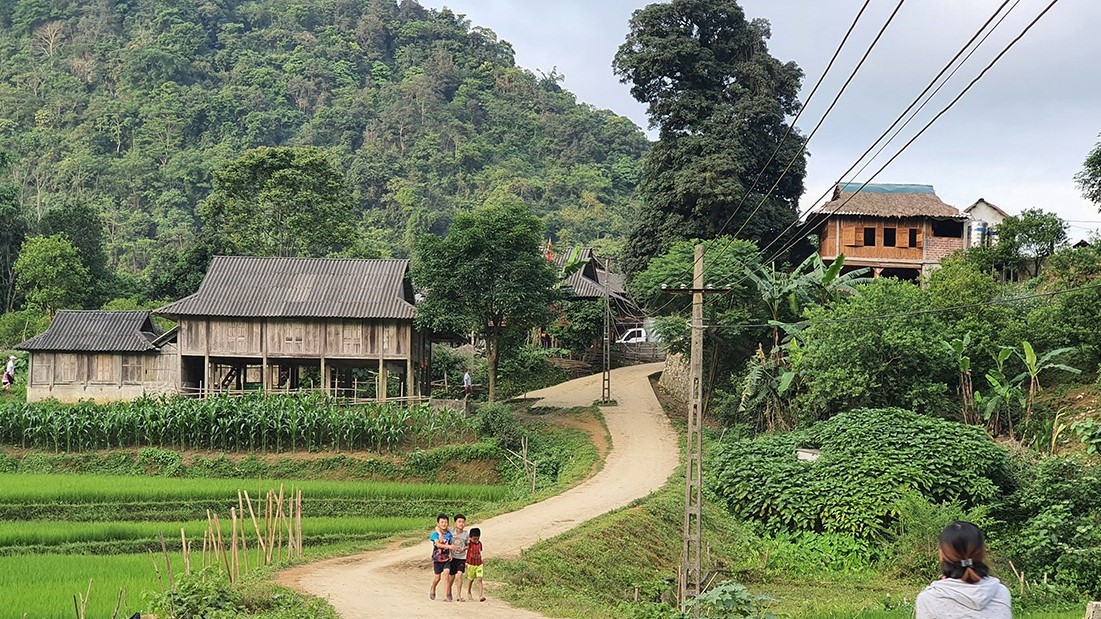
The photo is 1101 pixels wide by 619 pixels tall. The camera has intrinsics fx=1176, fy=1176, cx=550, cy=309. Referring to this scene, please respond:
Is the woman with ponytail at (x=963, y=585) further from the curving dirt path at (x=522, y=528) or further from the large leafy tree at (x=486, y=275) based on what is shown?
the large leafy tree at (x=486, y=275)

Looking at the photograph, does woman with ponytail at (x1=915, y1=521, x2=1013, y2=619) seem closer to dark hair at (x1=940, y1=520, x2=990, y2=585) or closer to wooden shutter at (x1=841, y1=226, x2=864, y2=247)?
dark hair at (x1=940, y1=520, x2=990, y2=585)

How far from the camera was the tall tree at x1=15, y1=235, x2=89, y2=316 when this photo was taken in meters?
46.4

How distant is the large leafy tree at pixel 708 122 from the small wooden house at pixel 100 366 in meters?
15.5

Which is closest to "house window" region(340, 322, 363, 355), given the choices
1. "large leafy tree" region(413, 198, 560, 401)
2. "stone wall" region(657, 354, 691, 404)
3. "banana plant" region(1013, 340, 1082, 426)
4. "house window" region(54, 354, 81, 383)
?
"large leafy tree" region(413, 198, 560, 401)

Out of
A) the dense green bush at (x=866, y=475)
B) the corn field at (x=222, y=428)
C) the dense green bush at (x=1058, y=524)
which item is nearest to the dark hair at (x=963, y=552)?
the dense green bush at (x=1058, y=524)

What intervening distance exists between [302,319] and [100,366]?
680 cm

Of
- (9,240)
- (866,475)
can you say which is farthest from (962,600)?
(9,240)

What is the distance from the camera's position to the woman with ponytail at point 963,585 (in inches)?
211

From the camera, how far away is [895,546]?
66.4 feet

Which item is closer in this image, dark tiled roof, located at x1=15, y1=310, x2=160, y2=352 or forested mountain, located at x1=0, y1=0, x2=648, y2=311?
dark tiled roof, located at x1=15, y1=310, x2=160, y2=352

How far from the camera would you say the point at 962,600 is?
537cm

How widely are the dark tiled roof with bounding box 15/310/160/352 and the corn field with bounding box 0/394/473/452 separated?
556 centimetres

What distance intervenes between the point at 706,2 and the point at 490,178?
41.5 metres

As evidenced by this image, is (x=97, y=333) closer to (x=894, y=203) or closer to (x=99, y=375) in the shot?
(x=99, y=375)
